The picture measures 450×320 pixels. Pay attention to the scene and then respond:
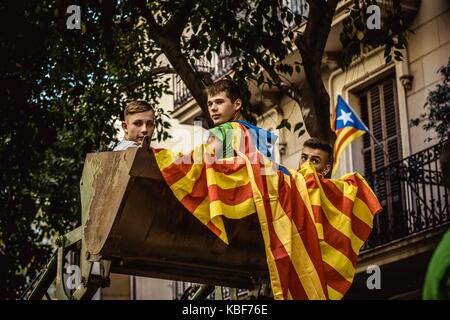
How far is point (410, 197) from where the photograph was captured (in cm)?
1719

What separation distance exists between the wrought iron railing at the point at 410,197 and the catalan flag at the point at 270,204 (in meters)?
8.78

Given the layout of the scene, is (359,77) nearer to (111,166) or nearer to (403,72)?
(403,72)

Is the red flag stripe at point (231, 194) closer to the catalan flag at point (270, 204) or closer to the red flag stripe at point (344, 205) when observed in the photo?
the catalan flag at point (270, 204)

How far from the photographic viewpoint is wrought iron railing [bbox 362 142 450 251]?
1628cm

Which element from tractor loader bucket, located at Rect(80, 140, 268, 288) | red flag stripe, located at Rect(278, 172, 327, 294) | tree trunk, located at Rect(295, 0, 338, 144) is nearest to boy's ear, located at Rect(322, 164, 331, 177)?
tractor loader bucket, located at Rect(80, 140, 268, 288)

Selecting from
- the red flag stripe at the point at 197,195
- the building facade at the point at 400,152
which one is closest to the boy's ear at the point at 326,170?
the red flag stripe at the point at 197,195

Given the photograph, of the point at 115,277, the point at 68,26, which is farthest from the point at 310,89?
the point at 115,277

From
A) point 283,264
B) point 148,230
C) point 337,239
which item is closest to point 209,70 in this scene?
point 337,239

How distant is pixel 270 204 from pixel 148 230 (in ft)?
2.78

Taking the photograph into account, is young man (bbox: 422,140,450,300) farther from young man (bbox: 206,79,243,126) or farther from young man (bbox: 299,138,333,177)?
young man (bbox: 299,138,333,177)

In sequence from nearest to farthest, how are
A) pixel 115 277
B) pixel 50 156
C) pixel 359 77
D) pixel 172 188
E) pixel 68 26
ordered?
1. pixel 172 188
2. pixel 68 26
3. pixel 50 156
4. pixel 359 77
5. pixel 115 277

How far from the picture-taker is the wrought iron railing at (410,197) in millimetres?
16281

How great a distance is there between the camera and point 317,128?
970 cm
